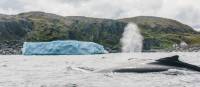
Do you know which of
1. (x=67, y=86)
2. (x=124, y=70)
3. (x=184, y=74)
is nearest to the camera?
(x=67, y=86)

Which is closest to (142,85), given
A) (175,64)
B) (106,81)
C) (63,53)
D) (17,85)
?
(106,81)

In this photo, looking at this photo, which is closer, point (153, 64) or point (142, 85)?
point (142, 85)

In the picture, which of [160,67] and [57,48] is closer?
[160,67]

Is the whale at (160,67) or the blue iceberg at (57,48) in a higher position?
the blue iceberg at (57,48)

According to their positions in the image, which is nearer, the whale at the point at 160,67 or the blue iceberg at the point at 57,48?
the whale at the point at 160,67

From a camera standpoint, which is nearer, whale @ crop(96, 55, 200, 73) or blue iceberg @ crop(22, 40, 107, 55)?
whale @ crop(96, 55, 200, 73)

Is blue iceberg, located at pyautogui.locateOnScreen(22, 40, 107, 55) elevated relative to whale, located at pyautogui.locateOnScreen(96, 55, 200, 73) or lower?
elevated

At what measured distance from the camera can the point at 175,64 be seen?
106 ft

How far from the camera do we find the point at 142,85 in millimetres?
23719

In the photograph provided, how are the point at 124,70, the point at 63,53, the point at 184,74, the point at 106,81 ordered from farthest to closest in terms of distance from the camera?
the point at 63,53
the point at 124,70
the point at 184,74
the point at 106,81

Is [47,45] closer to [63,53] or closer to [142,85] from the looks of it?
[63,53]

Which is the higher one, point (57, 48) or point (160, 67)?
point (57, 48)

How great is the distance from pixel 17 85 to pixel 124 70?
33.7 feet

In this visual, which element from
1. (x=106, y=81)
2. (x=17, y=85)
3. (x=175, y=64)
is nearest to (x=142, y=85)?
(x=106, y=81)
